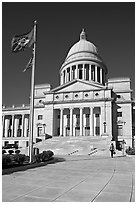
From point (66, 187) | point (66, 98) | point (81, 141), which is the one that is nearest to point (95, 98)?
point (66, 98)

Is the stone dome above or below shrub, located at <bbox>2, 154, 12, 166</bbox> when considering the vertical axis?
above

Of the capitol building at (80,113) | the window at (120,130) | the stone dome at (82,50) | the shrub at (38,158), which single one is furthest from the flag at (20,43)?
Answer: the stone dome at (82,50)

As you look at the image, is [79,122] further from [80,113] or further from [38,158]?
[38,158]

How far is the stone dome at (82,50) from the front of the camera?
75.3m

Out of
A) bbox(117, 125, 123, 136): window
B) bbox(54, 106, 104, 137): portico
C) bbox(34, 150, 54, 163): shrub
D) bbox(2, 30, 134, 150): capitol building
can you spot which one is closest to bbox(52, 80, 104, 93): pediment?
bbox(2, 30, 134, 150): capitol building

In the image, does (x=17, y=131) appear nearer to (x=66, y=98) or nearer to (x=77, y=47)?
(x=66, y=98)

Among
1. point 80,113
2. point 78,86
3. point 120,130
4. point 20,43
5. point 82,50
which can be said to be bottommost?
point 120,130

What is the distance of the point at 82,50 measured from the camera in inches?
3017

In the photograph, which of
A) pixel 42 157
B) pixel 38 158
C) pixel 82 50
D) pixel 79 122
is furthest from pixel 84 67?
pixel 38 158

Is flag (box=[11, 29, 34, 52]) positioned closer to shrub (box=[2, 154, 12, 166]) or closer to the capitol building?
shrub (box=[2, 154, 12, 166])

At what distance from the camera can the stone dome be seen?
75275mm

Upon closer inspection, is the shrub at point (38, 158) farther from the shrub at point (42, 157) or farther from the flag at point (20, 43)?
the flag at point (20, 43)

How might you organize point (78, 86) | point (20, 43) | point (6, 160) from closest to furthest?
point (6, 160) < point (20, 43) < point (78, 86)

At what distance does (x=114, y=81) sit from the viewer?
223ft
